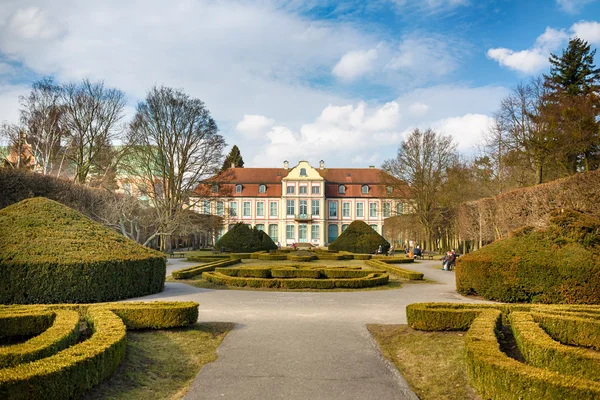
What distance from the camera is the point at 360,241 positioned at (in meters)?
34.7

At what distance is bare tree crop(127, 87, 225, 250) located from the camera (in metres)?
29.6

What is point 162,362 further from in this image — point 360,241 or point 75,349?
point 360,241

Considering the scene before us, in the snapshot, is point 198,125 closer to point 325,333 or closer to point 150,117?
point 150,117

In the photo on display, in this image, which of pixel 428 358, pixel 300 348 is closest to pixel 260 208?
pixel 300 348

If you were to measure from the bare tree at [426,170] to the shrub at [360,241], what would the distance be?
12.8 feet

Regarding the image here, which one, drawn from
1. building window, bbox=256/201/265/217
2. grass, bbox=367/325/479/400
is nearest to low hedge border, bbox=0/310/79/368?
grass, bbox=367/325/479/400

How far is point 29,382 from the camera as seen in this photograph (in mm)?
4223

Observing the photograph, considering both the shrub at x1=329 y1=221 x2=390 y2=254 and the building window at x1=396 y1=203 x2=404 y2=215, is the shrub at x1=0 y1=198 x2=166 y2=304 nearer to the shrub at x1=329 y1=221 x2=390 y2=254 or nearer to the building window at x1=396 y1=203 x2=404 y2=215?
the shrub at x1=329 y1=221 x2=390 y2=254

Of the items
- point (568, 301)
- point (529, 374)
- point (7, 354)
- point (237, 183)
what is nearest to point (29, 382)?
point (7, 354)

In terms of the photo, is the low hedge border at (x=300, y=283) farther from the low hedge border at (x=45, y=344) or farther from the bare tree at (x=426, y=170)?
the bare tree at (x=426, y=170)

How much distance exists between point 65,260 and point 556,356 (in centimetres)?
1047

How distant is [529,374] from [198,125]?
94.6ft

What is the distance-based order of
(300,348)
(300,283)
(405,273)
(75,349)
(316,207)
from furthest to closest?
1. (316,207)
2. (405,273)
3. (300,283)
4. (300,348)
5. (75,349)

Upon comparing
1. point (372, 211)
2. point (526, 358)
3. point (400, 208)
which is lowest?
point (526, 358)
